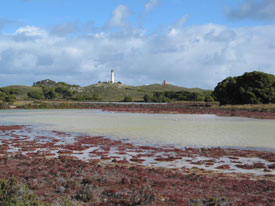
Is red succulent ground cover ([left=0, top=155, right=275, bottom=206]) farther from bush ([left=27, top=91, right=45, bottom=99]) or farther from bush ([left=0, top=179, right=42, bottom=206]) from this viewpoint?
bush ([left=27, top=91, right=45, bottom=99])

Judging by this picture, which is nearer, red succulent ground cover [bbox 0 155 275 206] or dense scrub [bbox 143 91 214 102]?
red succulent ground cover [bbox 0 155 275 206]

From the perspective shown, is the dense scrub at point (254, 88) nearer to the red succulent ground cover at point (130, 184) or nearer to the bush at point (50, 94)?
the red succulent ground cover at point (130, 184)

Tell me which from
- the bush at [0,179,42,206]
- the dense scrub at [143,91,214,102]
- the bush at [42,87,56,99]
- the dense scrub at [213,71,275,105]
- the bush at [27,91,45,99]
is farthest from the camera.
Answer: the bush at [42,87,56,99]

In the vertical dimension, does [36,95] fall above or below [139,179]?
above

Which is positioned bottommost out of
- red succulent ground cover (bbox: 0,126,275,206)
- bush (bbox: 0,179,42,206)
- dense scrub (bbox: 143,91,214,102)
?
red succulent ground cover (bbox: 0,126,275,206)

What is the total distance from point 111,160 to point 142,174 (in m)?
3.48

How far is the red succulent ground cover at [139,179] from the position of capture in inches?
317

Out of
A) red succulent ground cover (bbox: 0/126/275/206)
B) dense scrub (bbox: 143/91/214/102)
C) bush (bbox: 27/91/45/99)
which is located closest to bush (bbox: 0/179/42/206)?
red succulent ground cover (bbox: 0/126/275/206)

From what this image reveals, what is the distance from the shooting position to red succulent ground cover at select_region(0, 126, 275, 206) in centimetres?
806

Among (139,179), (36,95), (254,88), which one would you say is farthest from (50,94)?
(139,179)

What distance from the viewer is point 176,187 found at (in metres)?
9.34

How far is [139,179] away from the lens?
1016cm

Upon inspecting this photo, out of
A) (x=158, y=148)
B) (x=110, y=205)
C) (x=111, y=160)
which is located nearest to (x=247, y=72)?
(x=158, y=148)

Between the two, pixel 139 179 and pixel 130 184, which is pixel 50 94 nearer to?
pixel 139 179
